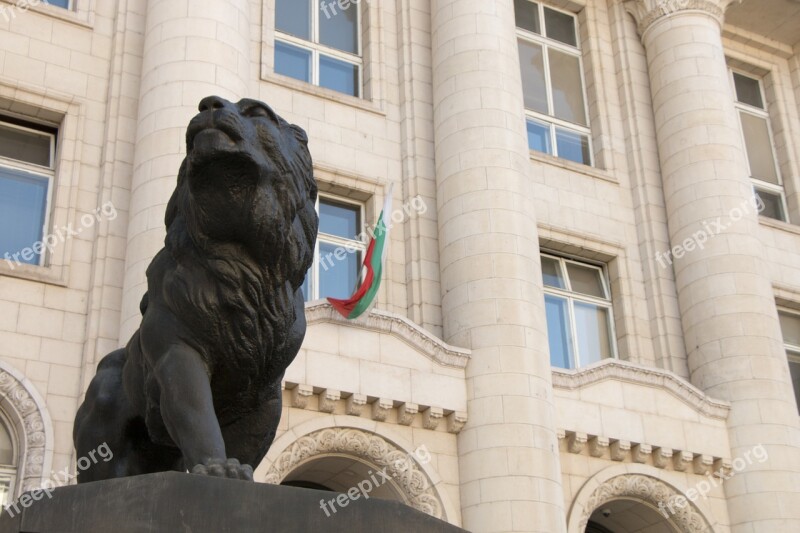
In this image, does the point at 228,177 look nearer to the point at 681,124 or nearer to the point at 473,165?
the point at 473,165

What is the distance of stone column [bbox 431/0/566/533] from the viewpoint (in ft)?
52.2

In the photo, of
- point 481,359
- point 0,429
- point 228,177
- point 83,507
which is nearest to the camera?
point 83,507

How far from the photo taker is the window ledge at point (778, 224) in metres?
22.6

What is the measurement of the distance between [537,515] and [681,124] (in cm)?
922

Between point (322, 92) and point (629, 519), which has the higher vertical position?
point (322, 92)

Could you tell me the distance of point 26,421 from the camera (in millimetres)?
14234

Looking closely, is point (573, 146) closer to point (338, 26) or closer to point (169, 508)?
point (338, 26)

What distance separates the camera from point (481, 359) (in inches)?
656

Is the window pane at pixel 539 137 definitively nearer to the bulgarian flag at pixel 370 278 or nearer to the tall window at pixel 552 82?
the tall window at pixel 552 82

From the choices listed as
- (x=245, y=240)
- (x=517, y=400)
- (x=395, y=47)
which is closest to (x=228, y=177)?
(x=245, y=240)

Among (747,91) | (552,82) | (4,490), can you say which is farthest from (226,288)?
(747,91)

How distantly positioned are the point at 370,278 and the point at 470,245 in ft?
6.74
